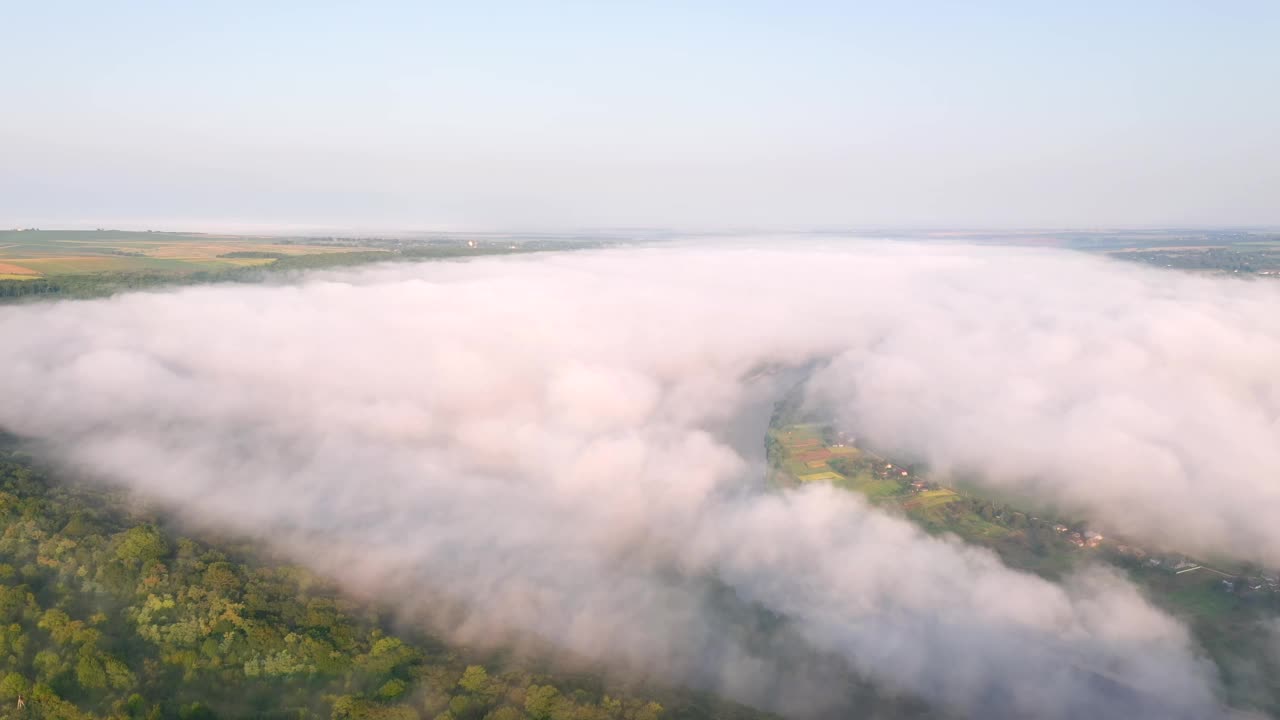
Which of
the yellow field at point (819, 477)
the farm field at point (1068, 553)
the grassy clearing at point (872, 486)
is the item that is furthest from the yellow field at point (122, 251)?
the grassy clearing at point (872, 486)

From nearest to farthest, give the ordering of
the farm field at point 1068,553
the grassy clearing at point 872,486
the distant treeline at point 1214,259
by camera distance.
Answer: the farm field at point 1068,553 < the grassy clearing at point 872,486 < the distant treeline at point 1214,259

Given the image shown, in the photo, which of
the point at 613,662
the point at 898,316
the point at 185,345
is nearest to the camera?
the point at 613,662

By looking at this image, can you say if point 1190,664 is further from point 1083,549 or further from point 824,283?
point 824,283

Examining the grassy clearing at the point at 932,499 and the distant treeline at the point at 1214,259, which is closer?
the grassy clearing at the point at 932,499

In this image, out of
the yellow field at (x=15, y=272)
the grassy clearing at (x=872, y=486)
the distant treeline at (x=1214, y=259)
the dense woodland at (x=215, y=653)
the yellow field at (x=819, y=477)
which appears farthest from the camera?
the distant treeline at (x=1214, y=259)

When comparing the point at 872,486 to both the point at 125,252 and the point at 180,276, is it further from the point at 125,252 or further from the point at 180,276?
the point at 125,252

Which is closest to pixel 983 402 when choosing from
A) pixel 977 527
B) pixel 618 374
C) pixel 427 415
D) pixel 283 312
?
pixel 977 527

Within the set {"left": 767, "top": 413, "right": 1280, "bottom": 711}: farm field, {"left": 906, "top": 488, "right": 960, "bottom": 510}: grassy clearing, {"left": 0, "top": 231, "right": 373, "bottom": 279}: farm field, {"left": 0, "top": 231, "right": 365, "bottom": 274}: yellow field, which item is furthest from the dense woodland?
{"left": 0, "top": 231, "right": 373, "bottom": 279}: farm field

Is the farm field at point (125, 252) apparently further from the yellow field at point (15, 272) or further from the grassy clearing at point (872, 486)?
the grassy clearing at point (872, 486)

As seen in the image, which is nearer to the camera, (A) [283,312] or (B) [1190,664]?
(B) [1190,664]
